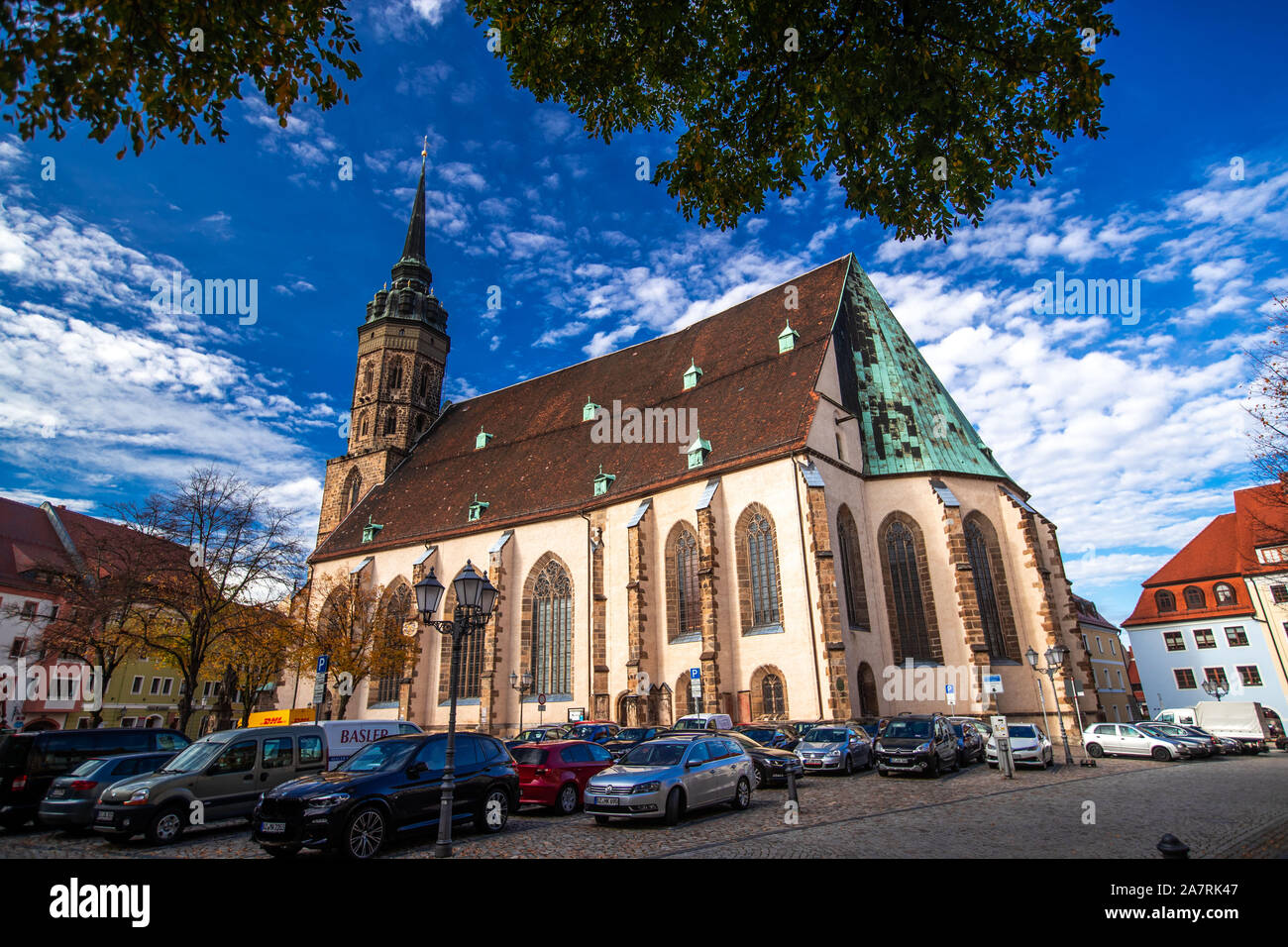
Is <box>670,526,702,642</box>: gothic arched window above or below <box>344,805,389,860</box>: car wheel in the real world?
above

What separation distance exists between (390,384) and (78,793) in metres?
38.5

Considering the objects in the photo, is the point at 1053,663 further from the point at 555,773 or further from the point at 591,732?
the point at 555,773

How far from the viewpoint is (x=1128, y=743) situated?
2305 cm

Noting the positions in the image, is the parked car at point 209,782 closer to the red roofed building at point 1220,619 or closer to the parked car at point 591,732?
the parked car at point 591,732

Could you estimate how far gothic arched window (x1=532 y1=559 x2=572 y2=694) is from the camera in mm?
31109

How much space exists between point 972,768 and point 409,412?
3936cm

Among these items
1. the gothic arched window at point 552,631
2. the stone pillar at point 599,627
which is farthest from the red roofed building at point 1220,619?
the gothic arched window at point 552,631

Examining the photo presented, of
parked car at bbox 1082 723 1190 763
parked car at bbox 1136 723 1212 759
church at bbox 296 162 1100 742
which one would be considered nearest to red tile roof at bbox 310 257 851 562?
church at bbox 296 162 1100 742

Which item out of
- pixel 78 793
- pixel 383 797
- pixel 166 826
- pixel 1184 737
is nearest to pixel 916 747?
pixel 383 797

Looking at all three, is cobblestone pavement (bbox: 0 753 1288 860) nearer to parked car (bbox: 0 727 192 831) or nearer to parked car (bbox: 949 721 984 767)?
parked car (bbox: 0 727 192 831)

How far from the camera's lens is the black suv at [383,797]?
8.67 m

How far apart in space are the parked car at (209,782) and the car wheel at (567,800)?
454 centimetres

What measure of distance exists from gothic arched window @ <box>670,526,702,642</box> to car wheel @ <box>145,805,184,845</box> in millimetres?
18743
